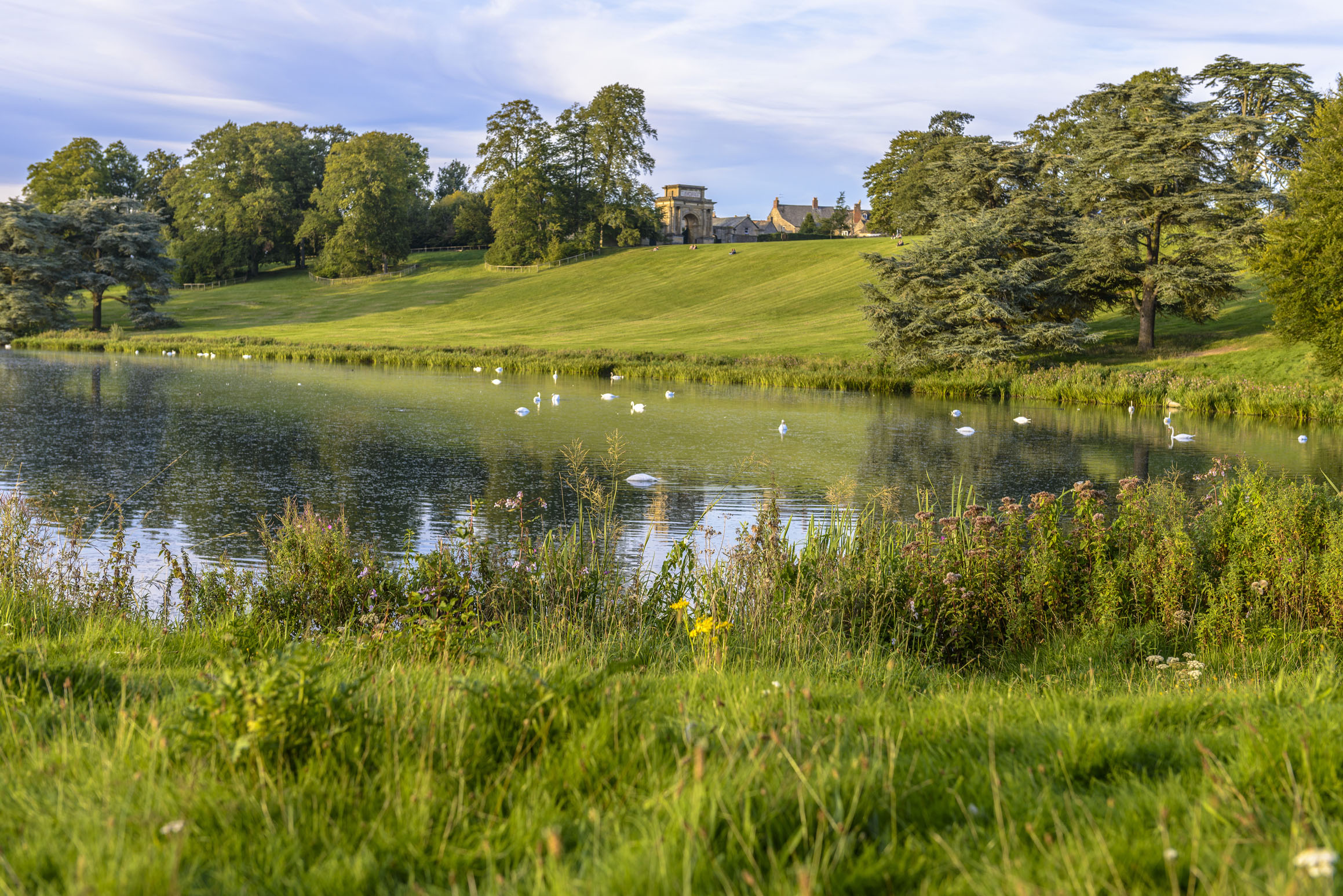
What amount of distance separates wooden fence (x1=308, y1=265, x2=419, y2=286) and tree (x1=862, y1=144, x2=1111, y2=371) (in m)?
57.8

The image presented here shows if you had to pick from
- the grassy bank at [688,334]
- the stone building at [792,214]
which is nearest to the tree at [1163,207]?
the grassy bank at [688,334]

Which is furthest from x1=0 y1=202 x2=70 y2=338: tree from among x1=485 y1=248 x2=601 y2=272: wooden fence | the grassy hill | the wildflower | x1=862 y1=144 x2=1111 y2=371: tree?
the wildflower

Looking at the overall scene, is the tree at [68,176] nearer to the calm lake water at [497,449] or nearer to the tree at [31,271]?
the tree at [31,271]

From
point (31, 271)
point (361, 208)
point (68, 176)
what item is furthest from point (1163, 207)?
point (68, 176)

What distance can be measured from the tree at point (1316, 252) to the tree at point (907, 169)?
3852 centimetres

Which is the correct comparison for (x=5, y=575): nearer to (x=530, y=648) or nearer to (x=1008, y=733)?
(x=530, y=648)

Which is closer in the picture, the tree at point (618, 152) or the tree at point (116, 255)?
the tree at point (116, 255)

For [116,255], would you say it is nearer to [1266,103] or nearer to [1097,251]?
[1097,251]

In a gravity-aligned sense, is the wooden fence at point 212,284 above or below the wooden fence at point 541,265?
below

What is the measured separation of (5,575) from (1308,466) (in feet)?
68.6

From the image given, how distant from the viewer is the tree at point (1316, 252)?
27.3 metres

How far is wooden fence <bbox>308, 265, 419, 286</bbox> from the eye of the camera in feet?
277

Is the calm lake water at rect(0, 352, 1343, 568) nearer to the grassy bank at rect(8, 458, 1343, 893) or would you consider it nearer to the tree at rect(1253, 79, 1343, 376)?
the grassy bank at rect(8, 458, 1343, 893)

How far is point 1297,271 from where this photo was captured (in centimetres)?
2859
